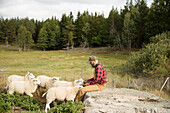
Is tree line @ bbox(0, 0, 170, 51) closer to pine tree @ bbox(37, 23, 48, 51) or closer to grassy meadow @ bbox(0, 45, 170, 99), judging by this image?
pine tree @ bbox(37, 23, 48, 51)

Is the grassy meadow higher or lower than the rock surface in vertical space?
lower

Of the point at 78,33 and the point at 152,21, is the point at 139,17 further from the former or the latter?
the point at 78,33

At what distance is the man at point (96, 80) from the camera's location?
6.94 meters

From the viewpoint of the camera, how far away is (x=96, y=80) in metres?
7.09

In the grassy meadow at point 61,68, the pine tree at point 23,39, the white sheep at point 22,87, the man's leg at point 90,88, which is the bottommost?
the grassy meadow at point 61,68

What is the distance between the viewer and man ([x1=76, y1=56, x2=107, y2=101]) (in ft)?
22.8

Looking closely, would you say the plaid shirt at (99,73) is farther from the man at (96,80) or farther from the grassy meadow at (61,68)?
the grassy meadow at (61,68)

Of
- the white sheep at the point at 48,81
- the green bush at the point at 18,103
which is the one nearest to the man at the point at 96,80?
the green bush at the point at 18,103

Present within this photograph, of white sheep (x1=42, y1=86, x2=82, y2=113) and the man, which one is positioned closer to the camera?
the man

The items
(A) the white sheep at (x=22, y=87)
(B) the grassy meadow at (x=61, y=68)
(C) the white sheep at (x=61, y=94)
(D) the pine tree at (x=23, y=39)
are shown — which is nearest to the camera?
(C) the white sheep at (x=61, y=94)

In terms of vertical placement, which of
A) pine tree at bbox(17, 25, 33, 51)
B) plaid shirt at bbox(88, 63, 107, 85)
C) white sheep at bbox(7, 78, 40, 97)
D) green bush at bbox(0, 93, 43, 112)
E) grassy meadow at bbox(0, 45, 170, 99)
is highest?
pine tree at bbox(17, 25, 33, 51)

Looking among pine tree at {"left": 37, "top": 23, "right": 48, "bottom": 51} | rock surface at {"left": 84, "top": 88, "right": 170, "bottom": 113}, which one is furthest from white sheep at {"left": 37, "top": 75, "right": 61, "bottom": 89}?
pine tree at {"left": 37, "top": 23, "right": 48, "bottom": 51}

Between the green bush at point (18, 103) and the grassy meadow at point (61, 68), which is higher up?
the green bush at point (18, 103)

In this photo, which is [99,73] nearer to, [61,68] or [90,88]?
[90,88]
